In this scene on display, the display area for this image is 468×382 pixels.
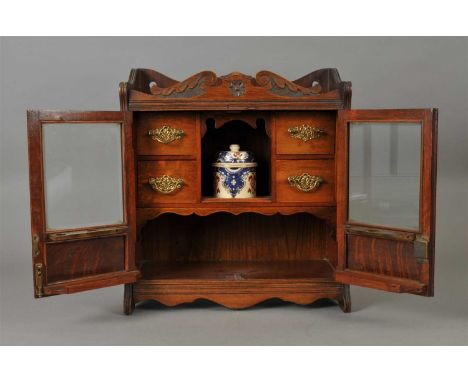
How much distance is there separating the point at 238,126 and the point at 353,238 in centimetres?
101

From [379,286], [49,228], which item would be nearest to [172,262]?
[49,228]

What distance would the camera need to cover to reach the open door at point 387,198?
3.79 m

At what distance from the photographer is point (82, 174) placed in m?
4.01

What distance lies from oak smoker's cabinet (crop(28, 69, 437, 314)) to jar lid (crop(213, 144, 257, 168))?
20cm

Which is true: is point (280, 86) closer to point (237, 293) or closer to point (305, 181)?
point (305, 181)

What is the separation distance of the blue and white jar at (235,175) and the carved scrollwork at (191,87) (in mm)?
428

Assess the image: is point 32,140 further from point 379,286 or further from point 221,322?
point 379,286

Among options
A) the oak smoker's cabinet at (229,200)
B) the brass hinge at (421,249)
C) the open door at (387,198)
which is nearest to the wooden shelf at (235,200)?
the oak smoker's cabinet at (229,200)

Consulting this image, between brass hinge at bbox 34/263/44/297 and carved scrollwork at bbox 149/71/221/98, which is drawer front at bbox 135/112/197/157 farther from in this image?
brass hinge at bbox 34/263/44/297

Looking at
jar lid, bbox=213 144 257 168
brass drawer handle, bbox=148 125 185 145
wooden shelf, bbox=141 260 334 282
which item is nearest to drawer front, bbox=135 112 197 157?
brass drawer handle, bbox=148 125 185 145

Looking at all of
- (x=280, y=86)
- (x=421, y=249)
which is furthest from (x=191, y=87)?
(x=421, y=249)

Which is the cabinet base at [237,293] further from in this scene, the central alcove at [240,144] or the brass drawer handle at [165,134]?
the brass drawer handle at [165,134]

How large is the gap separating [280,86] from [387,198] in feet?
2.54

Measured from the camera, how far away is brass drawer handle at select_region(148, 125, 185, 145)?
4207 millimetres
